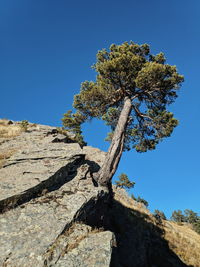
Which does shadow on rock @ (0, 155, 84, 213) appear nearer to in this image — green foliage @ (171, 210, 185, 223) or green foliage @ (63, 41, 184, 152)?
green foliage @ (63, 41, 184, 152)

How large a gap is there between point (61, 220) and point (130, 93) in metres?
12.2

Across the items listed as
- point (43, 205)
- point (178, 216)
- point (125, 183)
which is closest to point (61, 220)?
point (43, 205)

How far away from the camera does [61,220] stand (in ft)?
21.9

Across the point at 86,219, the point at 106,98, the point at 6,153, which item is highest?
the point at 106,98

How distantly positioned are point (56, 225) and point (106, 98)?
39.6 feet

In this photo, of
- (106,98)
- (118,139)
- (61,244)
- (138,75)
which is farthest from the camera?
(106,98)

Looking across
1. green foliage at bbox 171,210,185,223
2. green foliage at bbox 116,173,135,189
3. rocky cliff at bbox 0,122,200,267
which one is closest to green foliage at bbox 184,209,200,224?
green foliage at bbox 171,210,185,223

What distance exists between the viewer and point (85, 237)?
6.35 m

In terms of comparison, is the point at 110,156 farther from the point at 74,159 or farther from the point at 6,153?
the point at 6,153

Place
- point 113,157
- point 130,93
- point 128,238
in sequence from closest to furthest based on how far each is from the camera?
point 128,238
point 113,157
point 130,93

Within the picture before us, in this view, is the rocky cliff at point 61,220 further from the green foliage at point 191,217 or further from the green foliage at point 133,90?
the green foliage at point 191,217

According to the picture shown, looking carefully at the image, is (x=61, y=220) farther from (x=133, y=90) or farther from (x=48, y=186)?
(x=133, y=90)

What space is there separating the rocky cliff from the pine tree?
4735mm

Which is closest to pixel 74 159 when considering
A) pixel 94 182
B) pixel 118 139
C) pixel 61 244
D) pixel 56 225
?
pixel 94 182
